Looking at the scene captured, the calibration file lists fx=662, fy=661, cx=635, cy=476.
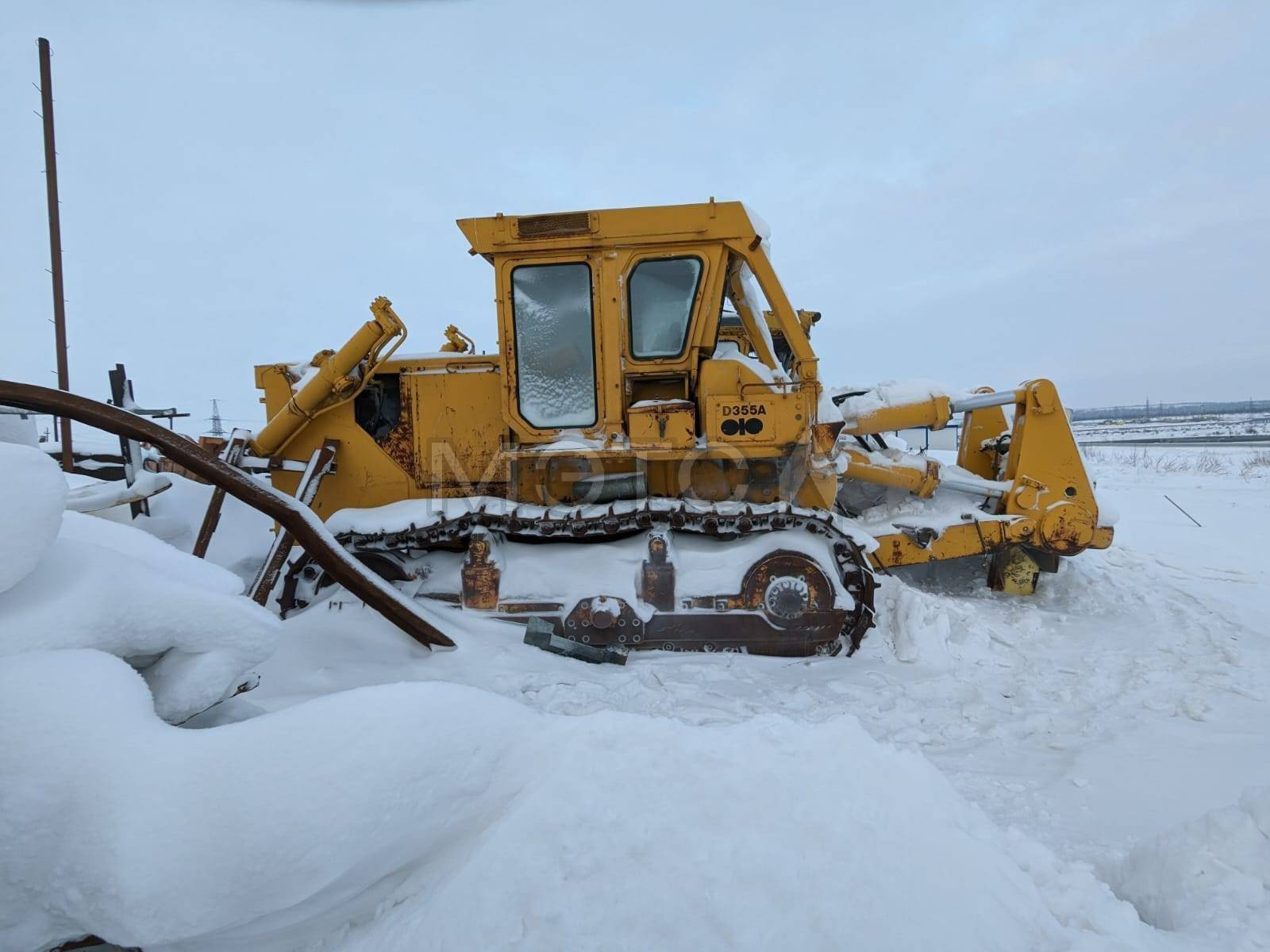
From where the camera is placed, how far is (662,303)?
16.3 feet

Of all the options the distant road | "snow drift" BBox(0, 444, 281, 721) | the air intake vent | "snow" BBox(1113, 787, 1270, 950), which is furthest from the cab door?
the distant road

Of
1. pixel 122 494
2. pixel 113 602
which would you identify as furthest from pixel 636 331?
pixel 113 602

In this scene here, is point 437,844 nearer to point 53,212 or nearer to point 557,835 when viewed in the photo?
point 557,835

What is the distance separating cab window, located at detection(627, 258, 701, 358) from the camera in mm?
4898

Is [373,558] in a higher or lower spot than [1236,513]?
higher

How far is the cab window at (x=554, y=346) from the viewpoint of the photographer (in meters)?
4.94

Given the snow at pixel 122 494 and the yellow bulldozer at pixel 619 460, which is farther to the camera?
the yellow bulldozer at pixel 619 460

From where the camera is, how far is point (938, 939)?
60.3 inches

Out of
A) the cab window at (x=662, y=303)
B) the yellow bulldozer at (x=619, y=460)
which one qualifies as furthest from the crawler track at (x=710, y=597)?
the cab window at (x=662, y=303)

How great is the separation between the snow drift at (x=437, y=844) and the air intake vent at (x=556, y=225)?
12.3ft

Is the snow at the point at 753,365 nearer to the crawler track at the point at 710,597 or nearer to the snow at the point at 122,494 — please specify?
the crawler track at the point at 710,597

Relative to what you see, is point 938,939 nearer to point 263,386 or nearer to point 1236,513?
point 263,386

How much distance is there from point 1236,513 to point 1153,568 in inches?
206

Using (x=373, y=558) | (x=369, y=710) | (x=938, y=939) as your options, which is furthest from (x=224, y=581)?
(x=373, y=558)
